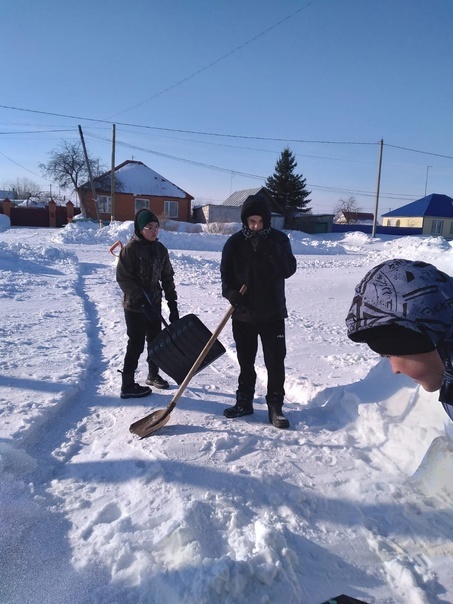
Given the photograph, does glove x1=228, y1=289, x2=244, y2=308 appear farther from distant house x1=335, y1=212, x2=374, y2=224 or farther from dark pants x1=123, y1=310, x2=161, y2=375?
distant house x1=335, y1=212, x2=374, y2=224

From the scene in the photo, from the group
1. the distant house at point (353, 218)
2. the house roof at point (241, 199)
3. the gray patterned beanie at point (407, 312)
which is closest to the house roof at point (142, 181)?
the house roof at point (241, 199)

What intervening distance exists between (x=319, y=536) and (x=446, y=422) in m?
Result: 1.06

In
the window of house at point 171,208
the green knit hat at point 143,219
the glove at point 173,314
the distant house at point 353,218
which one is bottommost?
the glove at point 173,314

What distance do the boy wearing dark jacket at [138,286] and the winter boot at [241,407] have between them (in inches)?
32.5

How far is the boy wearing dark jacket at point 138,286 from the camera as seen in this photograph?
362 centimetres

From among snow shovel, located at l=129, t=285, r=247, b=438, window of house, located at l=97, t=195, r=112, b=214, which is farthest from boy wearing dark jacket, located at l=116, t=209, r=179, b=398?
window of house, located at l=97, t=195, r=112, b=214

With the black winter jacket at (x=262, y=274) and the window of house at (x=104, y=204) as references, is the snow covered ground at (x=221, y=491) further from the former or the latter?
the window of house at (x=104, y=204)

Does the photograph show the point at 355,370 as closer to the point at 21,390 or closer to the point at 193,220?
the point at 21,390

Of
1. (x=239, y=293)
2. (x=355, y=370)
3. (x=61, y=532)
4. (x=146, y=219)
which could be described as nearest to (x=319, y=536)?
(x=61, y=532)

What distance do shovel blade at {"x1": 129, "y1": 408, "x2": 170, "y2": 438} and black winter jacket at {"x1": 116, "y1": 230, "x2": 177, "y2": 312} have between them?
1.01 meters

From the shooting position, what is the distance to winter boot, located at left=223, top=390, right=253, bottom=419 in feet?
10.7

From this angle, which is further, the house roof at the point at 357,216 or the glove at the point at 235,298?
the house roof at the point at 357,216

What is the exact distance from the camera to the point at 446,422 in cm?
248

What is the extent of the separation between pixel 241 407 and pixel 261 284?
39.4 inches
